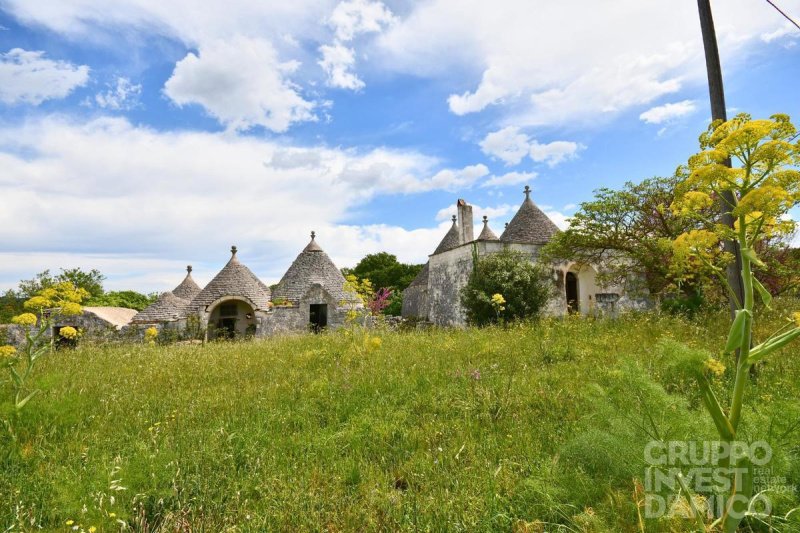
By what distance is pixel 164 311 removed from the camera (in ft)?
62.4

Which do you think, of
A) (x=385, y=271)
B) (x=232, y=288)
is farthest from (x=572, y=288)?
(x=385, y=271)

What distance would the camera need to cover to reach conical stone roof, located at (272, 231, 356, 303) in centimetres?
1950

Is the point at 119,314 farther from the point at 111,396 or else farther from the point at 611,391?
the point at 611,391

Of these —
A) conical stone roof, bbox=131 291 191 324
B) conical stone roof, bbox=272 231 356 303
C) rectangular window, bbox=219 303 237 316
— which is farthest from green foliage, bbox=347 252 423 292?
conical stone roof, bbox=131 291 191 324

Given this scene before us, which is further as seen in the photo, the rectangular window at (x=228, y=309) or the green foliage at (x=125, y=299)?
the green foliage at (x=125, y=299)

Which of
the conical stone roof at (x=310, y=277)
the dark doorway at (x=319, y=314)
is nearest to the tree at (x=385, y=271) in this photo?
the conical stone roof at (x=310, y=277)

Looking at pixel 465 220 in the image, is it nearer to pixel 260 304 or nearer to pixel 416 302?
pixel 416 302

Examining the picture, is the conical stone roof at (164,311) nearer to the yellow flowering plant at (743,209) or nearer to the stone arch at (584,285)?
the stone arch at (584,285)

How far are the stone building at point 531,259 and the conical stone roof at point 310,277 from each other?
4.84 m

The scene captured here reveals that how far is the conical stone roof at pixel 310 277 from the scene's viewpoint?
19500 mm

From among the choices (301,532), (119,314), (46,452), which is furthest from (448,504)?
(119,314)

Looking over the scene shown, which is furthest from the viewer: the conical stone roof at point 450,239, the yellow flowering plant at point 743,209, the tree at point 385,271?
the tree at point 385,271

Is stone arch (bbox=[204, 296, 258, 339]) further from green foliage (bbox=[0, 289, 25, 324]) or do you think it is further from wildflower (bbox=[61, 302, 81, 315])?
green foliage (bbox=[0, 289, 25, 324])

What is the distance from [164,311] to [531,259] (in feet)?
55.1
